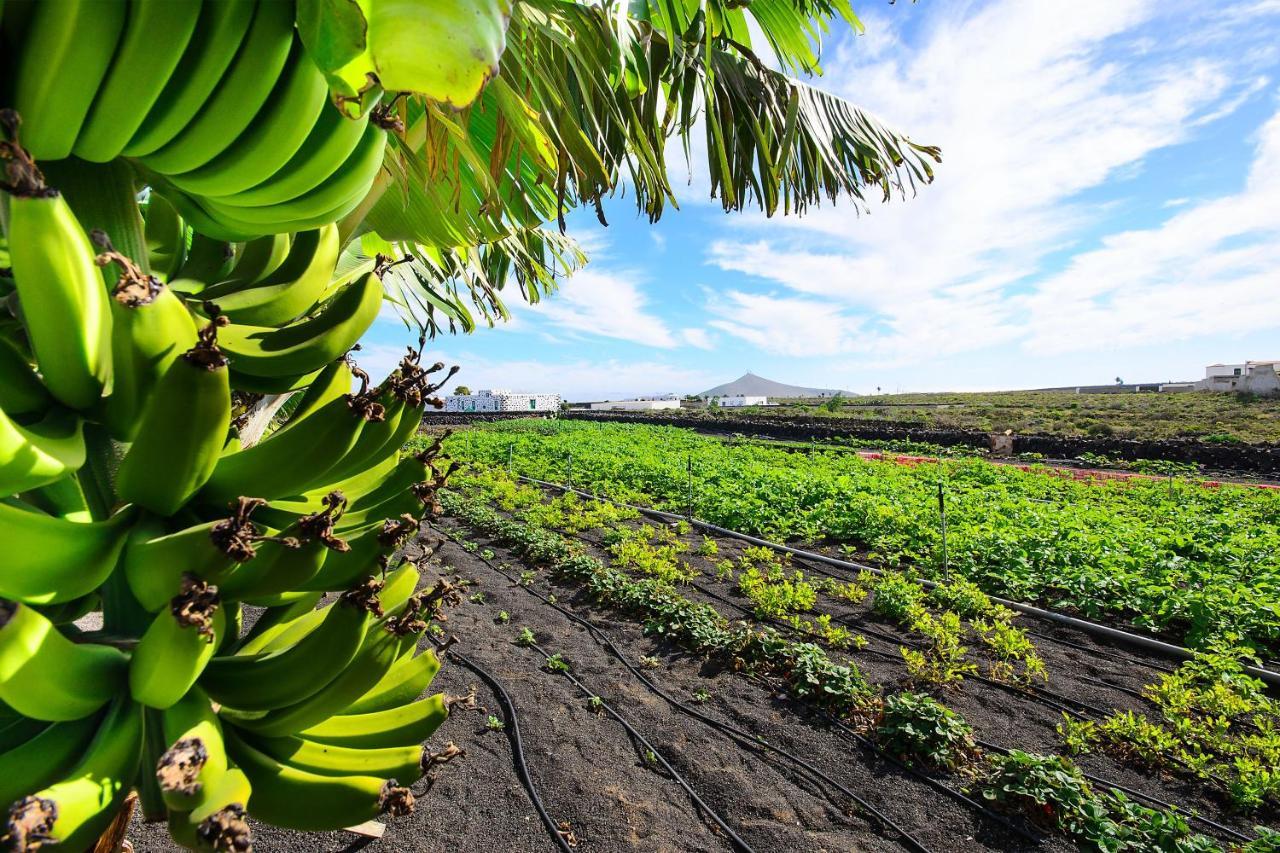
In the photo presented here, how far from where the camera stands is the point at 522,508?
1156cm

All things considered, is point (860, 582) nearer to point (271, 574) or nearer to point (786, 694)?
point (786, 694)

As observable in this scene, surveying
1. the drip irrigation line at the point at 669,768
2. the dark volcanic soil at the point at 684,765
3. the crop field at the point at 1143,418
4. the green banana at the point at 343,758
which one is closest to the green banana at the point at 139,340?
the green banana at the point at 343,758

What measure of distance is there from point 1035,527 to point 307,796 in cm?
927

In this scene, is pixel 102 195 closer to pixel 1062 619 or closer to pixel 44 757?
pixel 44 757

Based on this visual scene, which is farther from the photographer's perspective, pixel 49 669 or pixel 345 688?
pixel 345 688

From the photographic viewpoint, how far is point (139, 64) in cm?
88

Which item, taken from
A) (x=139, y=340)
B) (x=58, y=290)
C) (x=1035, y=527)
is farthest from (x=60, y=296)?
(x=1035, y=527)

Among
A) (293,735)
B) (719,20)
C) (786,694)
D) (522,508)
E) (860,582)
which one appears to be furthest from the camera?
(522,508)

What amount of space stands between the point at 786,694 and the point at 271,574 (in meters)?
4.24

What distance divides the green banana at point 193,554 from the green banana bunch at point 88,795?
0.23 metres

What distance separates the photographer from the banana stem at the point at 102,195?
103cm

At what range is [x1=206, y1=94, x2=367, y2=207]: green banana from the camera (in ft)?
3.77

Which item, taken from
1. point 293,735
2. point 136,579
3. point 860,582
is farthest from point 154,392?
point 860,582

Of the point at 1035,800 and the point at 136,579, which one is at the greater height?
the point at 136,579
